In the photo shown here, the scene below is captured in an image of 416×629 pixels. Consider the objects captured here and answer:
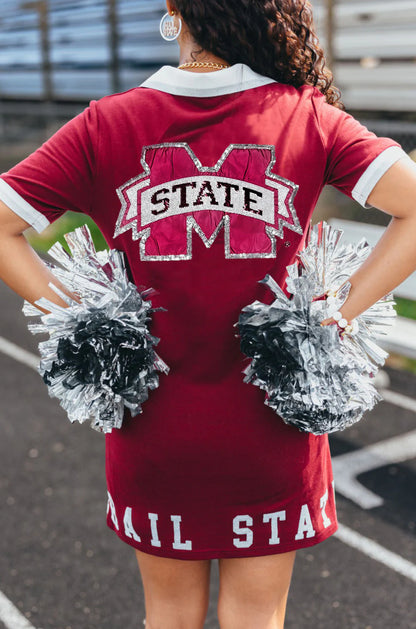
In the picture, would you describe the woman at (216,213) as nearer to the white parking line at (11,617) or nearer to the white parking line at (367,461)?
the white parking line at (11,617)

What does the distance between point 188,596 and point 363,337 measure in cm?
75

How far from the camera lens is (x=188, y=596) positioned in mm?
1797

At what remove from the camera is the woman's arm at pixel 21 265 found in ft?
5.21

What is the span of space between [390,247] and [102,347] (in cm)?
64

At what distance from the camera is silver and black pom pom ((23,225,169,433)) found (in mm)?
1570

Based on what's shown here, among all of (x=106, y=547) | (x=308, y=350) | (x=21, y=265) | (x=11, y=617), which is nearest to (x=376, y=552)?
(x=106, y=547)

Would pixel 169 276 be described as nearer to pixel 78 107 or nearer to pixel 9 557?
pixel 9 557

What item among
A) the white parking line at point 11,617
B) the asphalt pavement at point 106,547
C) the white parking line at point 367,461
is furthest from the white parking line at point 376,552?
the white parking line at point 11,617

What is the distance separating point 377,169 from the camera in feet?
4.92

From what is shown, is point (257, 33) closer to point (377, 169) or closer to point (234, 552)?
point (377, 169)

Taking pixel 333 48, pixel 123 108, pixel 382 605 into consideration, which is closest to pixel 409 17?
pixel 333 48

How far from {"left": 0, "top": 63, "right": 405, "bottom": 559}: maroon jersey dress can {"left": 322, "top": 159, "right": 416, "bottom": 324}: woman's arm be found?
0.03m

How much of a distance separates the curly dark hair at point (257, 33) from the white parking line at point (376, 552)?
212cm

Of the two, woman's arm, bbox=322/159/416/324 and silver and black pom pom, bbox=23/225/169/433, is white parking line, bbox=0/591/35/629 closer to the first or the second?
silver and black pom pom, bbox=23/225/169/433
